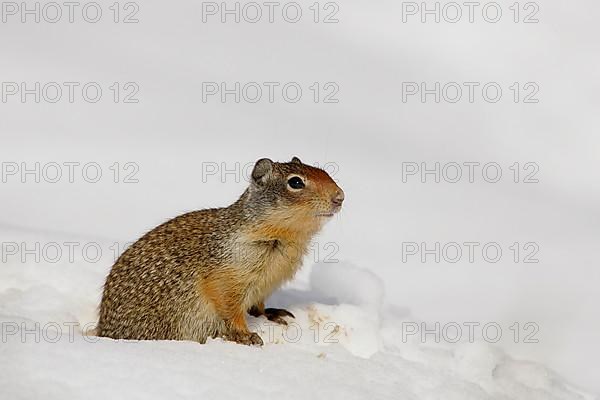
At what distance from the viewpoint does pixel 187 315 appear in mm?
6180

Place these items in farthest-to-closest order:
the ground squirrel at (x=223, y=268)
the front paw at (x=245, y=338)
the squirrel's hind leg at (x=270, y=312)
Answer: the squirrel's hind leg at (x=270, y=312), the ground squirrel at (x=223, y=268), the front paw at (x=245, y=338)

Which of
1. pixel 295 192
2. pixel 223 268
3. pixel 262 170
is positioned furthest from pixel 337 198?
pixel 223 268

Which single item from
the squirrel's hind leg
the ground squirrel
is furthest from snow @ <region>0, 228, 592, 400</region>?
the ground squirrel

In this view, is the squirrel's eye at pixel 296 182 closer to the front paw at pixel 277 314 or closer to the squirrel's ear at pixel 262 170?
the squirrel's ear at pixel 262 170

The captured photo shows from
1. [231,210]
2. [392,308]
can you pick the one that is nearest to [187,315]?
[231,210]

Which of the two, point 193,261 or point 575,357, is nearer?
point 193,261

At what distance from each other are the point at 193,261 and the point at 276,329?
2.16 ft

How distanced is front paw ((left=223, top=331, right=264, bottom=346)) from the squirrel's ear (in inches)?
37.7

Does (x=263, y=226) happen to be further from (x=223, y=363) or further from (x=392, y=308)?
(x=392, y=308)

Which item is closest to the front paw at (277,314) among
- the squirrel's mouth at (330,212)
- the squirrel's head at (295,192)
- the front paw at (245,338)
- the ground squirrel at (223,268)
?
the ground squirrel at (223,268)

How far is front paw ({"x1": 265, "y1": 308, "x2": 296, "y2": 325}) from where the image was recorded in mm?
6484

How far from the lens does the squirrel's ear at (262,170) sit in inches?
253

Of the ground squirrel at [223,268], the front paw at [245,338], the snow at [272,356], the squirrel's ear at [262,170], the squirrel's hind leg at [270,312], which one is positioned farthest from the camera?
the squirrel's hind leg at [270,312]

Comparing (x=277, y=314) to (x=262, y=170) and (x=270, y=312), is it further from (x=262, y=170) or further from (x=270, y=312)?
(x=262, y=170)
